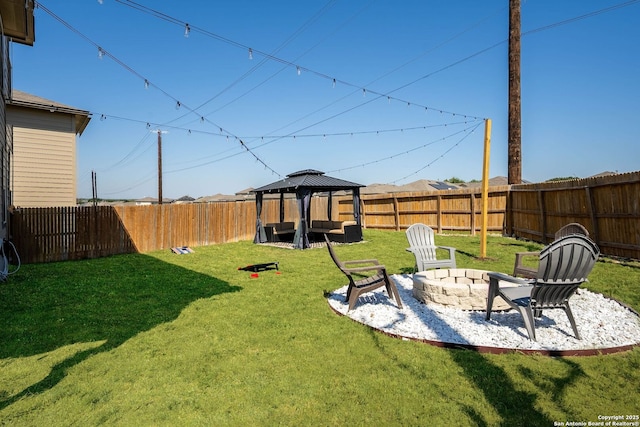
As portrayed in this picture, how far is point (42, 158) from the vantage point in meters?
12.4

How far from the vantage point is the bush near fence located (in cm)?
826

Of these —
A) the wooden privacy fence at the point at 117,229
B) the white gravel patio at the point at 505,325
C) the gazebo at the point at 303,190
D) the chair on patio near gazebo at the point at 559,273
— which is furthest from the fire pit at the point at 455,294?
the wooden privacy fence at the point at 117,229

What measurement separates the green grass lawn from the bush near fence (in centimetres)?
343

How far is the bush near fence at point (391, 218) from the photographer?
8.26 metres

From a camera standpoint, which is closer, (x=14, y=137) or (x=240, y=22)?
(x=14, y=137)

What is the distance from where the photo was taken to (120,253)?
37.2 ft

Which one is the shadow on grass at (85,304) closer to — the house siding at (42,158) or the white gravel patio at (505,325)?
the white gravel patio at (505,325)

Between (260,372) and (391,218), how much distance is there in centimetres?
1521

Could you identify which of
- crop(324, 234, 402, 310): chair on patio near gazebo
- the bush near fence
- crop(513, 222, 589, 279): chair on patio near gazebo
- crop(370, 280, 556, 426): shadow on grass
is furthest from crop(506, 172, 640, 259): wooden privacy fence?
crop(370, 280, 556, 426): shadow on grass

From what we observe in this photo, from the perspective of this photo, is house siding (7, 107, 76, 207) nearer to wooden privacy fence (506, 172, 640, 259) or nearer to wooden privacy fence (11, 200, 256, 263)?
wooden privacy fence (11, 200, 256, 263)

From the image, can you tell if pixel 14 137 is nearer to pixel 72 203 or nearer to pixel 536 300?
pixel 72 203

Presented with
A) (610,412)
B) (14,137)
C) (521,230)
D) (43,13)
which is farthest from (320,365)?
(14,137)

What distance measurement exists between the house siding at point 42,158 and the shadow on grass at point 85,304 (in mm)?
4944

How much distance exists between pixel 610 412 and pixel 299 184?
1082cm
